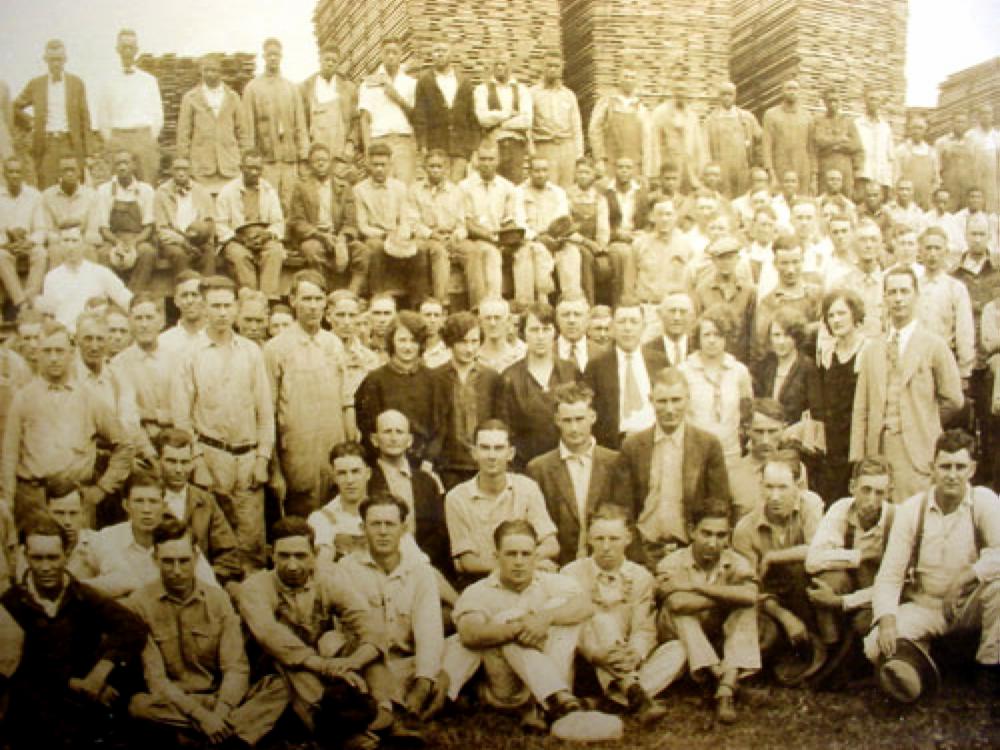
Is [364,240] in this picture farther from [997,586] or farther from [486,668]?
[997,586]

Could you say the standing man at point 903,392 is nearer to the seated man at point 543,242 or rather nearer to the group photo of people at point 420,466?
the group photo of people at point 420,466

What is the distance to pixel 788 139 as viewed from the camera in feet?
23.6

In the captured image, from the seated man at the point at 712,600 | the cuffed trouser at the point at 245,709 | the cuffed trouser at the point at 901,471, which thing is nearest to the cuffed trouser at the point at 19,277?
the cuffed trouser at the point at 245,709

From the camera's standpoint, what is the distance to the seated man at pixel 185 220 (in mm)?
5543

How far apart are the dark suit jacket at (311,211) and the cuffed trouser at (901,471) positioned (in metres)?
2.76

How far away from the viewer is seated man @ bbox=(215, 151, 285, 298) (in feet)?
18.6

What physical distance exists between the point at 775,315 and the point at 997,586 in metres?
1.51

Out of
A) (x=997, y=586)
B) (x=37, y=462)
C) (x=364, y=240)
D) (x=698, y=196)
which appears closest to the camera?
(x=37, y=462)

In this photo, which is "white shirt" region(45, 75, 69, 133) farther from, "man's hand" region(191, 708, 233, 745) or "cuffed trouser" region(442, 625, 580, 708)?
"cuffed trouser" region(442, 625, 580, 708)

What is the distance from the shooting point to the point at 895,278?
5.38m

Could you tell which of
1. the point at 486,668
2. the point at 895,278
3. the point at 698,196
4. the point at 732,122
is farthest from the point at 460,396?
the point at 732,122

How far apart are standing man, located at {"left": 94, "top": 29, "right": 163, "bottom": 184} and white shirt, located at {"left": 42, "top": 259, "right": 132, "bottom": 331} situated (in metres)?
0.56

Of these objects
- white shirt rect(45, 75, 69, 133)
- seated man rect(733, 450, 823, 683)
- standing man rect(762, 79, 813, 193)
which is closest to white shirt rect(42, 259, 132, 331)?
white shirt rect(45, 75, 69, 133)

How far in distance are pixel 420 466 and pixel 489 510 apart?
0.34 metres
